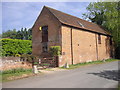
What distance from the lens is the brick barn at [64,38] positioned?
644 inches

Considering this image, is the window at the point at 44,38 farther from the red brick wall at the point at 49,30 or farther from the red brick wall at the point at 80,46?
the red brick wall at the point at 80,46

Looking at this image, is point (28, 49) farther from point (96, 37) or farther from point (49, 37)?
point (96, 37)

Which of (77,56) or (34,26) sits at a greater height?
(34,26)

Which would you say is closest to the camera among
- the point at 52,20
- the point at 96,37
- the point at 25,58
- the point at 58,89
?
the point at 58,89

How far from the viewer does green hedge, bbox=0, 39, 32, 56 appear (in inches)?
877

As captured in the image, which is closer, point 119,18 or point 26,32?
point 119,18

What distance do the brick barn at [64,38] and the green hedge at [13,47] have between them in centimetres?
619

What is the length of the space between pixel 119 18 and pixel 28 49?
69.4ft

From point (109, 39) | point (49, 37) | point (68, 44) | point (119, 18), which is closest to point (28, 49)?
point (49, 37)

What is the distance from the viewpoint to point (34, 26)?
2022 centimetres

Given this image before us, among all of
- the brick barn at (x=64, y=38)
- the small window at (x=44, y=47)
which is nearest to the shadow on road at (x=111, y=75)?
the brick barn at (x=64, y=38)

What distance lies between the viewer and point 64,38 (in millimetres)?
16344

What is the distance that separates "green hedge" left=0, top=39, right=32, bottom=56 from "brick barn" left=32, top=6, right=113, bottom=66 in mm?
6192

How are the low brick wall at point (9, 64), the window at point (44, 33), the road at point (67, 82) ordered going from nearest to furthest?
the road at point (67, 82)
the low brick wall at point (9, 64)
the window at point (44, 33)
